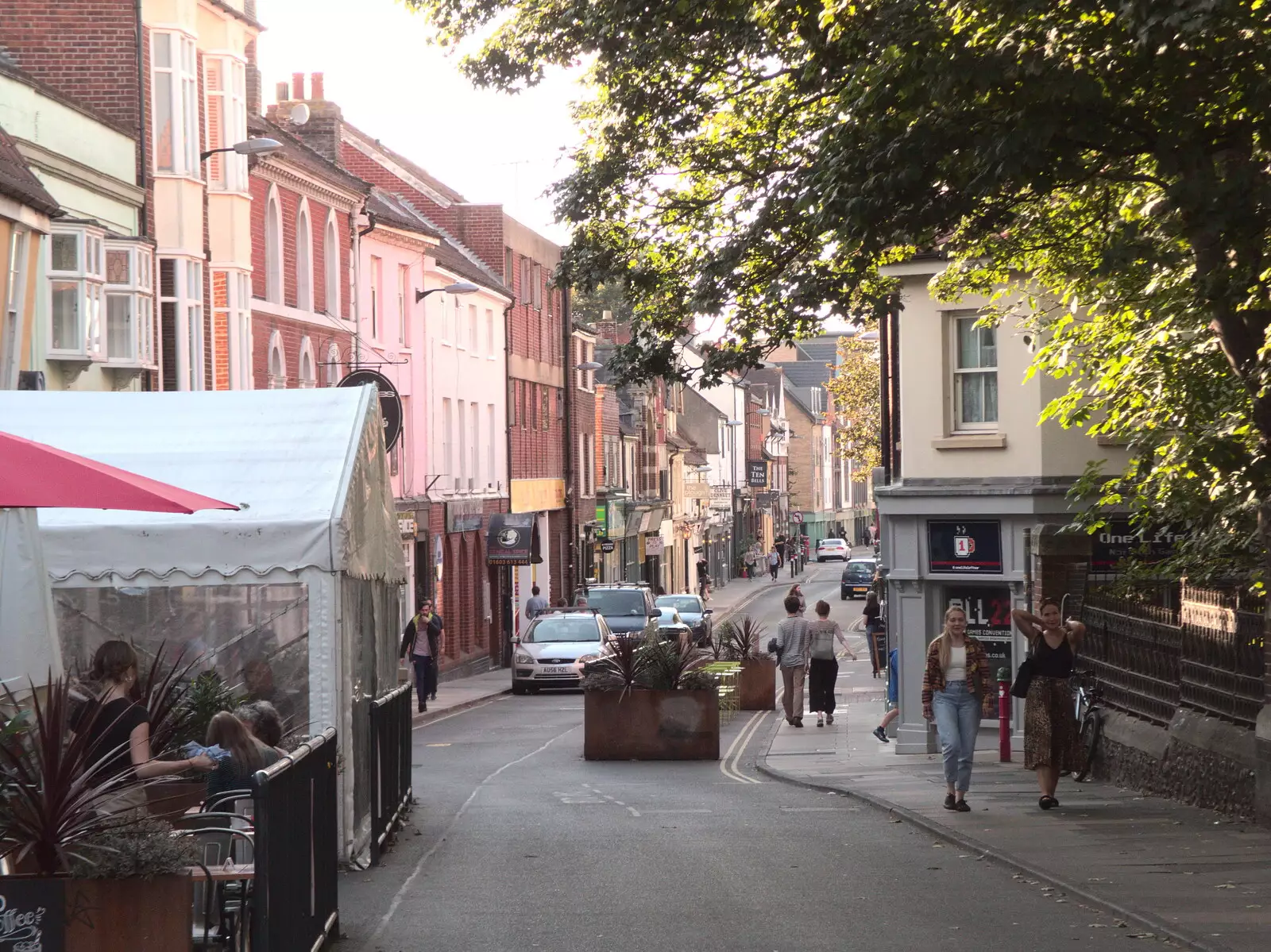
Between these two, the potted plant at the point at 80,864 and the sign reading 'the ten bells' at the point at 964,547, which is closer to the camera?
the potted plant at the point at 80,864

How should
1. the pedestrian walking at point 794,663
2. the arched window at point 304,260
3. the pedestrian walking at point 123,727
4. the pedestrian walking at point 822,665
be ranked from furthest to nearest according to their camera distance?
the arched window at point 304,260
the pedestrian walking at point 794,663
the pedestrian walking at point 822,665
the pedestrian walking at point 123,727

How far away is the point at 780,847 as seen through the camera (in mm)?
13352

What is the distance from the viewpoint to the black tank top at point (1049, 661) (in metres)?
15.0

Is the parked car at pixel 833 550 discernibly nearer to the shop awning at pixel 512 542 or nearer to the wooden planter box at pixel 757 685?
the shop awning at pixel 512 542

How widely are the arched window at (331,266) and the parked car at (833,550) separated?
7471cm

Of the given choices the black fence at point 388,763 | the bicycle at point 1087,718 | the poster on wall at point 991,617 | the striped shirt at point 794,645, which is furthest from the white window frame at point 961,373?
the black fence at point 388,763

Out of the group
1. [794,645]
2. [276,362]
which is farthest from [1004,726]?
[276,362]

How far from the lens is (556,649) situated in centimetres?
3659

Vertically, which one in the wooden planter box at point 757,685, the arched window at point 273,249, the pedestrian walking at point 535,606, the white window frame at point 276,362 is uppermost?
the arched window at point 273,249

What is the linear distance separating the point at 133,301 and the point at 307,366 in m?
10.8

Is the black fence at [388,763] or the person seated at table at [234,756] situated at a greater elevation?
the person seated at table at [234,756]

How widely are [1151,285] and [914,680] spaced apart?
9.84m

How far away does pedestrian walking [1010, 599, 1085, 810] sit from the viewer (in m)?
15.0

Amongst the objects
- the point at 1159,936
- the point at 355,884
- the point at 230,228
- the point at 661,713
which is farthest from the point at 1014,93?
the point at 230,228
